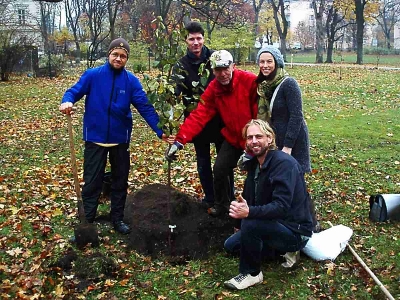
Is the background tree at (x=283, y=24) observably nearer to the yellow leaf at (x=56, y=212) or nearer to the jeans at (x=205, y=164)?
the jeans at (x=205, y=164)

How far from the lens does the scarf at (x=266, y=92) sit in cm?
441

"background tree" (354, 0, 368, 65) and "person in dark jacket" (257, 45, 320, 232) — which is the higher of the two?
"background tree" (354, 0, 368, 65)

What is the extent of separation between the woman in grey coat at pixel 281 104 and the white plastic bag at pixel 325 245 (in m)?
0.66

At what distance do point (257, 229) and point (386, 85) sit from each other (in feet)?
54.2

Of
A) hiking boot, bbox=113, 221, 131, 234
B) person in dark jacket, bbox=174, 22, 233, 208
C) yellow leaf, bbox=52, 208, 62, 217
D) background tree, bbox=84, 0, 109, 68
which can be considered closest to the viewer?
person in dark jacket, bbox=174, 22, 233, 208

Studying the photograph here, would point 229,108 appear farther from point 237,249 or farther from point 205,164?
point 237,249

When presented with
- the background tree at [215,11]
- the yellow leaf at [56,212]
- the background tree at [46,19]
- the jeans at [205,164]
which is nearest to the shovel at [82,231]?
the yellow leaf at [56,212]

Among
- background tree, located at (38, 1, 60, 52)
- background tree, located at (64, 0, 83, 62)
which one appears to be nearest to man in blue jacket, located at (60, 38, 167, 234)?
background tree, located at (64, 0, 83, 62)

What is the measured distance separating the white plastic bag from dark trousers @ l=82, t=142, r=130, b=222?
1971 mm

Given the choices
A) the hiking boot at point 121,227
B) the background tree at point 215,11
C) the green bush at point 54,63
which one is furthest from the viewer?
the green bush at point 54,63

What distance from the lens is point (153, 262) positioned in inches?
182

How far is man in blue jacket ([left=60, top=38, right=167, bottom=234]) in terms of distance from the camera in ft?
15.8

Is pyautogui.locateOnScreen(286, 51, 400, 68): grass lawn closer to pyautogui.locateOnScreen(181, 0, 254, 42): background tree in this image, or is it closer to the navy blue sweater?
pyautogui.locateOnScreen(181, 0, 254, 42): background tree

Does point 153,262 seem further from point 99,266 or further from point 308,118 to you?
point 308,118
